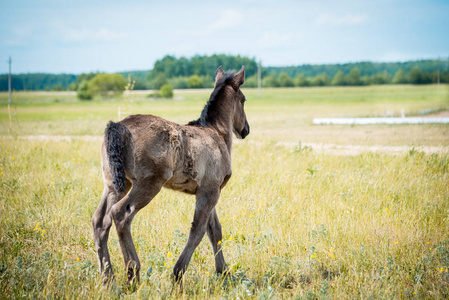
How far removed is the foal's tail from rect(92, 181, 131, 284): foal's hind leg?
1.25 ft

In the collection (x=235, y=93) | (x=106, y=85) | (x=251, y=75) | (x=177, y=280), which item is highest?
(x=251, y=75)

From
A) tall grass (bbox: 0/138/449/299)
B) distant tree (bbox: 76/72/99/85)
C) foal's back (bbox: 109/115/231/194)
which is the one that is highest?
distant tree (bbox: 76/72/99/85)

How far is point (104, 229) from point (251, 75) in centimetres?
12463

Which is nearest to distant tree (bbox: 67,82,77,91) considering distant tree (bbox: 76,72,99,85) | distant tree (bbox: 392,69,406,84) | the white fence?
distant tree (bbox: 76,72,99,85)

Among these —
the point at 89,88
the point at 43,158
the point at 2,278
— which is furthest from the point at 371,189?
the point at 89,88

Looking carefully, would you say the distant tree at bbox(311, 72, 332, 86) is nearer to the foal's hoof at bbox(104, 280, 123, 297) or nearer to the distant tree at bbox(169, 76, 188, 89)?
the distant tree at bbox(169, 76, 188, 89)

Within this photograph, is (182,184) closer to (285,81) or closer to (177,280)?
(177,280)

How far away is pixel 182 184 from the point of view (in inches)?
178

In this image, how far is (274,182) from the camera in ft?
26.9

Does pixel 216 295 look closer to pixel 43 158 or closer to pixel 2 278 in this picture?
pixel 2 278

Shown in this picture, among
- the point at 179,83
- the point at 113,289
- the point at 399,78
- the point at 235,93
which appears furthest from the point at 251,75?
the point at 113,289

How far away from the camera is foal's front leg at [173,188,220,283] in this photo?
4.28 m

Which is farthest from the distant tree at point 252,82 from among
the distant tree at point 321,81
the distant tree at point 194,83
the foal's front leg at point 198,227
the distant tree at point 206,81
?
the foal's front leg at point 198,227

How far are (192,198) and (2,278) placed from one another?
3.79 m
